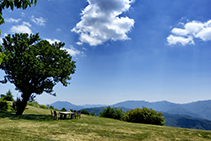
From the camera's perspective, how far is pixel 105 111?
3250 cm

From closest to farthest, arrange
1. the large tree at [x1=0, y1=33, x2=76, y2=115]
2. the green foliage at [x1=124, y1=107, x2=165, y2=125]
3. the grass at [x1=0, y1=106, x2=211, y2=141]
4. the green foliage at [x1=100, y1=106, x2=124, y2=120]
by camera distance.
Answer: the grass at [x1=0, y1=106, x2=211, y2=141] < the large tree at [x1=0, y1=33, x2=76, y2=115] < the green foliage at [x1=124, y1=107, x2=165, y2=125] < the green foliage at [x1=100, y1=106, x2=124, y2=120]

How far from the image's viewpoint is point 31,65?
1823 centimetres

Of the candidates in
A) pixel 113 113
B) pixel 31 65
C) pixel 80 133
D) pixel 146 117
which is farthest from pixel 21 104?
pixel 146 117

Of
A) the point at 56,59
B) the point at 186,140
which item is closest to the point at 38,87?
the point at 56,59

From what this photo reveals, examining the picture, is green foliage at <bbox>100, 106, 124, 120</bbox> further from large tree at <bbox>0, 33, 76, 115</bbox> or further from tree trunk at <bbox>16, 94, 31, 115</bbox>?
tree trunk at <bbox>16, 94, 31, 115</bbox>

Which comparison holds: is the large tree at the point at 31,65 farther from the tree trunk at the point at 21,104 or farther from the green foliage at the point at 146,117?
the green foliage at the point at 146,117

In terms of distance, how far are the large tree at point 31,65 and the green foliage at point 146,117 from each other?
14132 millimetres

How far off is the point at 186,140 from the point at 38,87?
66.3 ft

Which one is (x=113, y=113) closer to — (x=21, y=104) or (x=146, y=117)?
(x=146, y=117)

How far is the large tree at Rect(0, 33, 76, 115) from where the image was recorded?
1798 centimetres

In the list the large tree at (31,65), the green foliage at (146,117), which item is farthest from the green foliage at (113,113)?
the large tree at (31,65)

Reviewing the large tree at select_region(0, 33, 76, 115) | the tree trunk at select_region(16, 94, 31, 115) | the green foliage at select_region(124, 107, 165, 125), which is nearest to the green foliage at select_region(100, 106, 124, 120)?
the green foliage at select_region(124, 107, 165, 125)

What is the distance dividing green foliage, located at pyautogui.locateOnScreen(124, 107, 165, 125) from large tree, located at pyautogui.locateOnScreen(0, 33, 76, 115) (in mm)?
14132

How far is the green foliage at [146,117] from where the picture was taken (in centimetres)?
2253
